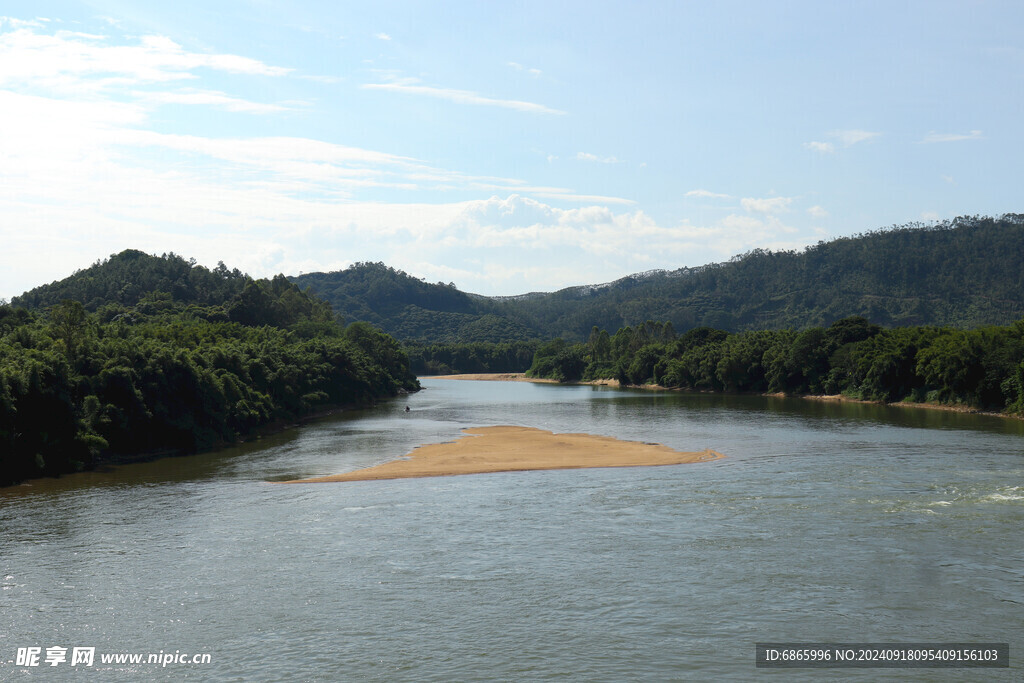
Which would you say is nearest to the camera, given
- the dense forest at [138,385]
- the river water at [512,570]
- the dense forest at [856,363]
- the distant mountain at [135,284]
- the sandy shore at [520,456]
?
the river water at [512,570]

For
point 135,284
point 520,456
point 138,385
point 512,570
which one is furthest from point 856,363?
point 135,284

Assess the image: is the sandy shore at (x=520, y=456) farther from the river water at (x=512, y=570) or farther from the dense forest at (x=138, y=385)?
the dense forest at (x=138, y=385)

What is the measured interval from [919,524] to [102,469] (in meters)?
40.7

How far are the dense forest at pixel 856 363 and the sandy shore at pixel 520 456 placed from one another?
43820 millimetres

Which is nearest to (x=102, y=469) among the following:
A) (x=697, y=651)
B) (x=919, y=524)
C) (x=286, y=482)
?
(x=286, y=482)

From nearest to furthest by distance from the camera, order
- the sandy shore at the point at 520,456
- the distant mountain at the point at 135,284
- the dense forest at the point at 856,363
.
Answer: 1. the sandy shore at the point at 520,456
2. the dense forest at the point at 856,363
3. the distant mountain at the point at 135,284

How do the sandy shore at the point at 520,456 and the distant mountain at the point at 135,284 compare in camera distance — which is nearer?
the sandy shore at the point at 520,456

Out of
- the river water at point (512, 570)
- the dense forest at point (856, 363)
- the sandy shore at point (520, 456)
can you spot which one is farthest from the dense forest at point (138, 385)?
the dense forest at point (856, 363)

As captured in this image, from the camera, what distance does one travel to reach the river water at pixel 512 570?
19094mm

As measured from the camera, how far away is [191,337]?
255ft

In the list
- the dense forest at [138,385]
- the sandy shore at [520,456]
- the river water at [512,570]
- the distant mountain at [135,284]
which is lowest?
the river water at [512,570]

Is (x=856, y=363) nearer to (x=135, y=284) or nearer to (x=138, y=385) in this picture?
(x=138, y=385)

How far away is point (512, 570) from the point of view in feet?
82.0

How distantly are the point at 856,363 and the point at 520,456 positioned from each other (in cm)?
7290
